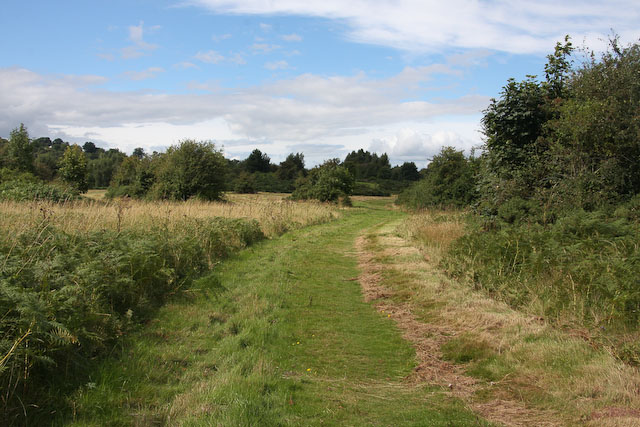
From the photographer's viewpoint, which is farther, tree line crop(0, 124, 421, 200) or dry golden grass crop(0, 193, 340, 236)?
tree line crop(0, 124, 421, 200)

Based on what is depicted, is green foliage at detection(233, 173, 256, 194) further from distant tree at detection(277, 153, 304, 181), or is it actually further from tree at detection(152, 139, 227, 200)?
tree at detection(152, 139, 227, 200)

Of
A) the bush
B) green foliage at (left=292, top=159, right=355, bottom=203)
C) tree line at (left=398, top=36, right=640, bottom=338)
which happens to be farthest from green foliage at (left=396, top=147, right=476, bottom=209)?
the bush

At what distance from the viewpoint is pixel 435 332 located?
7.40 m

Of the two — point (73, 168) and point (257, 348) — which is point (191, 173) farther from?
point (73, 168)

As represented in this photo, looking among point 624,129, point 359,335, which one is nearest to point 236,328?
point 359,335

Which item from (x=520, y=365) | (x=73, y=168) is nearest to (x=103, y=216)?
(x=520, y=365)

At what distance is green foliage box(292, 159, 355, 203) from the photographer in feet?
157

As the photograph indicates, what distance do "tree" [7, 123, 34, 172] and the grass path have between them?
170ft

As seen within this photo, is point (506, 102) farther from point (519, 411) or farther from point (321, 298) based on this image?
point (519, 411)

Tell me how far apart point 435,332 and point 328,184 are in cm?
4114

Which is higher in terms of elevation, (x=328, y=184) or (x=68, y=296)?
(x=328, y=184)

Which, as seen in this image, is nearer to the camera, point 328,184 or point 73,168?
point 328,184

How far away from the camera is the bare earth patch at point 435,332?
4.54m

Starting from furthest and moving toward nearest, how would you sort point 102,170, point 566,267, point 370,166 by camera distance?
point 370,166 → point 102,170 → point 566,267
